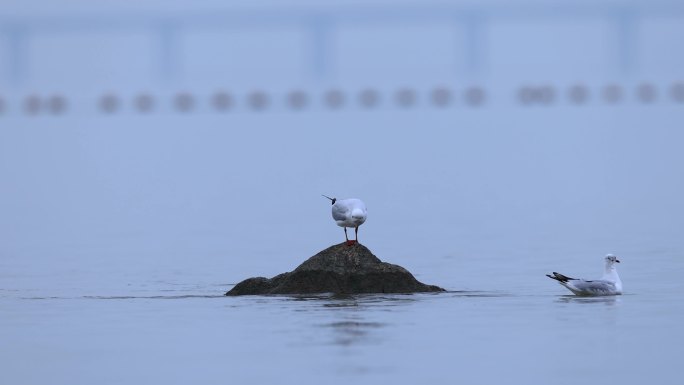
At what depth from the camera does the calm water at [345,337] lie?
54.3 feet

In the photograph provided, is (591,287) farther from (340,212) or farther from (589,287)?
(340,212)

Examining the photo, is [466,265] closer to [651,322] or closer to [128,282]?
[128,282]

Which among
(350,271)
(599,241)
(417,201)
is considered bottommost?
(350,271)

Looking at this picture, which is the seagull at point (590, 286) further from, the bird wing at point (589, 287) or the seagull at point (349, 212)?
the seagull at point (349, 212)

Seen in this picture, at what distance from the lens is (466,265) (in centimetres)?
3297

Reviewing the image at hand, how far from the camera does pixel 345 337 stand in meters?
18.6

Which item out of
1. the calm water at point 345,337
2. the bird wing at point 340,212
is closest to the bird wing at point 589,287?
the calm water at point 345,337

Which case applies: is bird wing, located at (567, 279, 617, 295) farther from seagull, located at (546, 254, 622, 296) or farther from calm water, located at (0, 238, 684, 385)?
calm water, located at (0, 238, 684, 385)

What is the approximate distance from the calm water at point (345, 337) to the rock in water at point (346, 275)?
320 mm

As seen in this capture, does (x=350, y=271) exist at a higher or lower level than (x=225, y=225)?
lower

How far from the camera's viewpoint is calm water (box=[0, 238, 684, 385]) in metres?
16.5

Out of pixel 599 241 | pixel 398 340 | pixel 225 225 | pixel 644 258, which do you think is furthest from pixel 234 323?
pixel 225 225

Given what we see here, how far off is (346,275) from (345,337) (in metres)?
4.47

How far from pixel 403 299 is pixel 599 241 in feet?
72.5
